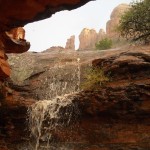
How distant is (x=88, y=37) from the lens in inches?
3078

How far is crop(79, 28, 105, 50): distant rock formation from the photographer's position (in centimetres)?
7631

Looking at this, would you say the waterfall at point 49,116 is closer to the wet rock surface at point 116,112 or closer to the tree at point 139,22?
the wet rock surface at point 116,112

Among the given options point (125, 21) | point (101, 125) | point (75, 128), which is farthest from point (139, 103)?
point (125, 21)

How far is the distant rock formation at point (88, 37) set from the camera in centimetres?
7631

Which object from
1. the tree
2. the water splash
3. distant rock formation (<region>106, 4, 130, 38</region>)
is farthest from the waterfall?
distant rock formation (<region>106, 4, 130, 38</region>)

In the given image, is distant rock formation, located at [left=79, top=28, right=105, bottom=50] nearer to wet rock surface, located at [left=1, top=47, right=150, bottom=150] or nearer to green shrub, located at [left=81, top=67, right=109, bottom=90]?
green shrub, located at [left=81, top=67, right=109, bottom=90]

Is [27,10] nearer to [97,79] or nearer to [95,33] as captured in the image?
[97,79]

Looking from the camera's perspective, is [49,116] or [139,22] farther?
[139,22]

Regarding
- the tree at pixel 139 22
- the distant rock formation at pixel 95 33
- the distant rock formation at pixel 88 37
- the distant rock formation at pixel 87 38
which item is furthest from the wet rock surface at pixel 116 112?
the distant rock formation at pixel 87 38

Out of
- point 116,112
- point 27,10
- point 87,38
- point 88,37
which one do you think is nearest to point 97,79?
point 116,112

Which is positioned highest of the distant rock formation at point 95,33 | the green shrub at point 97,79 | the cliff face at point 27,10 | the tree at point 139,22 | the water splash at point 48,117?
the distant rock formation at point 95,33

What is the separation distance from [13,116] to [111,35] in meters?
52.7

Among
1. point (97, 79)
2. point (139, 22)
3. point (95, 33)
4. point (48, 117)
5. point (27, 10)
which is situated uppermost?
point (95, 33)

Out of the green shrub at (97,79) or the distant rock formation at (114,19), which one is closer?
the green shrub at (97,79)
